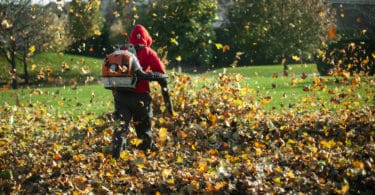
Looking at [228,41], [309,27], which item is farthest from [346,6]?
[309,27]

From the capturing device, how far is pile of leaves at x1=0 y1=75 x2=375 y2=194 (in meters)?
5.79

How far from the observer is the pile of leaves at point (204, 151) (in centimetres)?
579

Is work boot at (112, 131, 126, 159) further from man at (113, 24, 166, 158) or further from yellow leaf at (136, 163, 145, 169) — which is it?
yellow leaf at (136, 163, 145, 169)

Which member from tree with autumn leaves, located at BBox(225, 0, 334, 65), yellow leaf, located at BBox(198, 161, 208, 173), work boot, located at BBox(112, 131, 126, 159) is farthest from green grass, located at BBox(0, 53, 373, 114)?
yellow leaf, located at BBox(198, 161, 208, 173)

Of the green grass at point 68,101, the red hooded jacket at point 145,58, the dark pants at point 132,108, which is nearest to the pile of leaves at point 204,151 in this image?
the dark pants at point 132,108

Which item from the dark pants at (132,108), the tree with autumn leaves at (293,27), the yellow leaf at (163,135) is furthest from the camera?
the tree with autumn leaves at (293,27)

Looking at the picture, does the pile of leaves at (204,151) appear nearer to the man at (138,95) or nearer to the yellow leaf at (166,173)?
the yellow leaf at (166,173)

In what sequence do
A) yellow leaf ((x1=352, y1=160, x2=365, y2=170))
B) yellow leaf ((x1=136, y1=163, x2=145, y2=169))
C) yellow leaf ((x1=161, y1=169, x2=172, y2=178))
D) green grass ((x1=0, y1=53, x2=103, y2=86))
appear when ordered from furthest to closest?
1. green grass ((x1=0, y1=53, x2=103, y2=86))
2. yellow leaf ((x1=136, y1=163, x2=145, y2=169))
3. yellow leaf ((x1=161, y1=169, x2=172, y2=178))
4. yellow leaf ((x1=352, y1=160, x2=365, y2=170))

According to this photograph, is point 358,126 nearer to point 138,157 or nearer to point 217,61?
point 138,157

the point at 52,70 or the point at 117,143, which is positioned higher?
the point at 52,70

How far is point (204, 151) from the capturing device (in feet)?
27.5

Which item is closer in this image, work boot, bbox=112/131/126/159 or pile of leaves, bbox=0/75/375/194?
pile of leaves, bbox=0/75/375/194

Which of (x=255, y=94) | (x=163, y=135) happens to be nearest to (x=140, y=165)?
(x=163, y=135)

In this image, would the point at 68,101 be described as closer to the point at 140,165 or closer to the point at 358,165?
the point at 140,165
